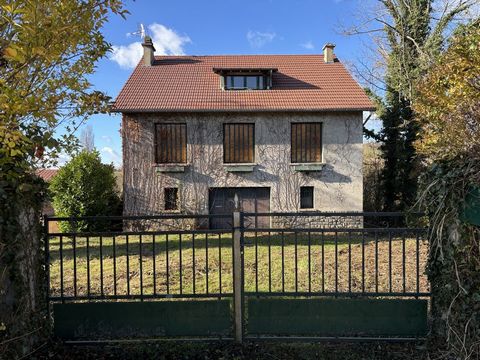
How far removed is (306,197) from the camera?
1373 centimetres

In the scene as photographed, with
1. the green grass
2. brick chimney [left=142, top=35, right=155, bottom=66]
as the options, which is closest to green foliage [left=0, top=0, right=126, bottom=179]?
the green grass

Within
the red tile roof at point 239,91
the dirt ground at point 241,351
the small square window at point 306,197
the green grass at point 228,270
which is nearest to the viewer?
the dirt ground at point 241,351

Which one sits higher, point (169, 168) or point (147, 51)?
point (147, 51)

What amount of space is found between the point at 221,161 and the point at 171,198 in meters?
2.54

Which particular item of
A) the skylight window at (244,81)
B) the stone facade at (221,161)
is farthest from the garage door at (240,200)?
the skylight window at (244,81)

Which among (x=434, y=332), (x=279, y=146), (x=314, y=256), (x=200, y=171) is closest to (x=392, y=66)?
(x=279, y=146)

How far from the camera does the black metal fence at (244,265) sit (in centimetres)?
382

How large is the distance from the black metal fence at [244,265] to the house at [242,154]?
2.18 meters

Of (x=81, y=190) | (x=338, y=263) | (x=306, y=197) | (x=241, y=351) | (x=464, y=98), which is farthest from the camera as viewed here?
(x=306, y=197)

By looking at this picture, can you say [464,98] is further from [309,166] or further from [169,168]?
[169,168]

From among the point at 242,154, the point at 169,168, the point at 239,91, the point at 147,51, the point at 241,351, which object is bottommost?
the point at 241,351

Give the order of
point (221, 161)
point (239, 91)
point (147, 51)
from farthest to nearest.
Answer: point (147, 51)
point (239, 91)
point (221, 161)

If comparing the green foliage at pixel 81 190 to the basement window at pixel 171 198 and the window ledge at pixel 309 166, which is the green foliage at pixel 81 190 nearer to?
the basement window at pixel 171 198

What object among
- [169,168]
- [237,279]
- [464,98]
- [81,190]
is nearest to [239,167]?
[169,168]
